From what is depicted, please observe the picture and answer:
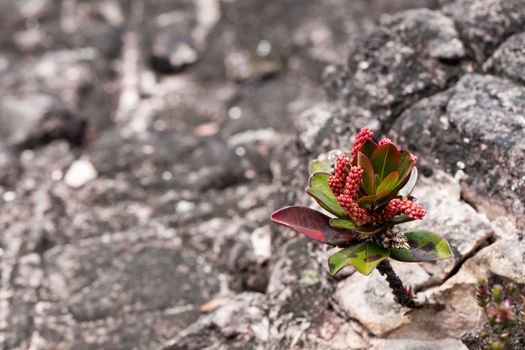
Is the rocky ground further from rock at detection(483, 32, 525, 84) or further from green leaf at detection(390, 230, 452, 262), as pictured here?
green leaf at detection(390, 230, 452, 262)

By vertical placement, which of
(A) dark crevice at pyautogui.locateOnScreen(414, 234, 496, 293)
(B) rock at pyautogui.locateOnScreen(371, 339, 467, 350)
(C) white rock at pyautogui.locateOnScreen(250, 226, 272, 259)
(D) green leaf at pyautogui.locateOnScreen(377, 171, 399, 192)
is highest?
(D) green leaf at pyautogui.locateOnScreen(377, 171, 399, 192)

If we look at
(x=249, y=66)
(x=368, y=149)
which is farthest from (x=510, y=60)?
(x=249, y=66)

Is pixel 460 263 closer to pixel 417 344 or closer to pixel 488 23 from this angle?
pixel 417 344

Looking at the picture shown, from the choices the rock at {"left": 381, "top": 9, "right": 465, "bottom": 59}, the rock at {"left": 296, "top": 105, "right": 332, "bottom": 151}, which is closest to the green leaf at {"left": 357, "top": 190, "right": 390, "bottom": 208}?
the rock at {"left": 296, "top": 105, "right": 332, "bottom": 151}

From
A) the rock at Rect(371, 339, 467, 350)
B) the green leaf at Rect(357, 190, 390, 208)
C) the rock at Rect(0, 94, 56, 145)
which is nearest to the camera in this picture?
the green leaf at Rect(357, 190, 390, 208)

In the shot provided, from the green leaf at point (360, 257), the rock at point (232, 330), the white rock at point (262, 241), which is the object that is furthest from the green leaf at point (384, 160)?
the white rock at point (262, 241)

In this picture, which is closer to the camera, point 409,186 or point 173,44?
point 409,186

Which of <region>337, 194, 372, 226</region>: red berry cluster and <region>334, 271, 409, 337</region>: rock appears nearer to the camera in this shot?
<region>337, 194, 372, 226</region>: red berry cluster
